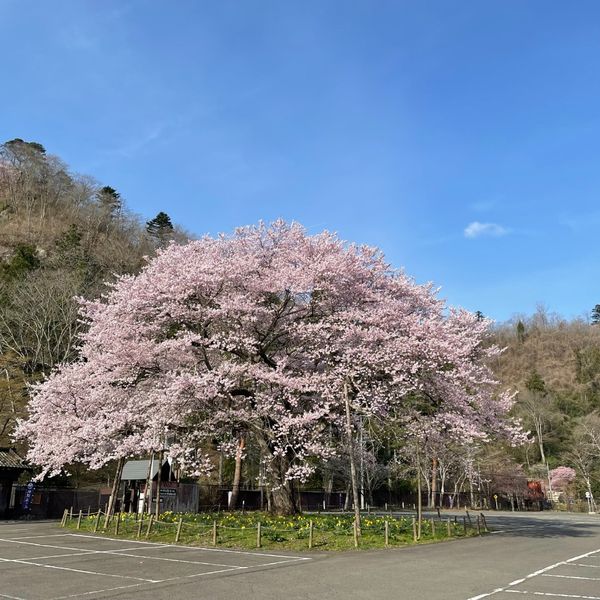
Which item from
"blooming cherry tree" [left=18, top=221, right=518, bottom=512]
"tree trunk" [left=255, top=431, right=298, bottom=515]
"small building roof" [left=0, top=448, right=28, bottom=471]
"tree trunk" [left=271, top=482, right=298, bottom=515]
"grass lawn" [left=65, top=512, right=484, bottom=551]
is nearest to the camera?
"grass lawn" [left=65, top=512, right=484, bottom=551]

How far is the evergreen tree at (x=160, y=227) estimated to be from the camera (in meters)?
75.4

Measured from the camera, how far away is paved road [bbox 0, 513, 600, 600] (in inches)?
365

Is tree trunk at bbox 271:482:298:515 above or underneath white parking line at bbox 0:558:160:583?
above

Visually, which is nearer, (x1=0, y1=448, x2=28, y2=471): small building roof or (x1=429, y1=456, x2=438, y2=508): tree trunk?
(x1=0, y1=448, x2=28, y2=471): small building roof

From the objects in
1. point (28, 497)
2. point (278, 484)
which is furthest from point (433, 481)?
point (28, 497)

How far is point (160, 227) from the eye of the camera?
79000mm

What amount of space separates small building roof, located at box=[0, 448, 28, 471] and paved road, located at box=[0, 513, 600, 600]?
35.5ft

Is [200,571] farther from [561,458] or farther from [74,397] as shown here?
[561,458]

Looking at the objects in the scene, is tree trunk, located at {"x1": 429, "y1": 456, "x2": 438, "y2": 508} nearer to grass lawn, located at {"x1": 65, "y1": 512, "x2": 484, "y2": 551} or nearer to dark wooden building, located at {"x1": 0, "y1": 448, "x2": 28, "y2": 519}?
grass lawn, located at {"x1": 65, "y1": 512, "x2": 484, "y2": 551}

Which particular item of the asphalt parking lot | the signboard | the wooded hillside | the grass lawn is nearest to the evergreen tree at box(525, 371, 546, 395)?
the wooded hillside

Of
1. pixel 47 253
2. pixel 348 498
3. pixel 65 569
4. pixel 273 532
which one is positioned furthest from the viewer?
pixel 47 253

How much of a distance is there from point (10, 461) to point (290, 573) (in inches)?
855

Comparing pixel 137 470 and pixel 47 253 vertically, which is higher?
pixel 47 253

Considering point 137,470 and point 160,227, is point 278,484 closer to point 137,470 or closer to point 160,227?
point 137,470
